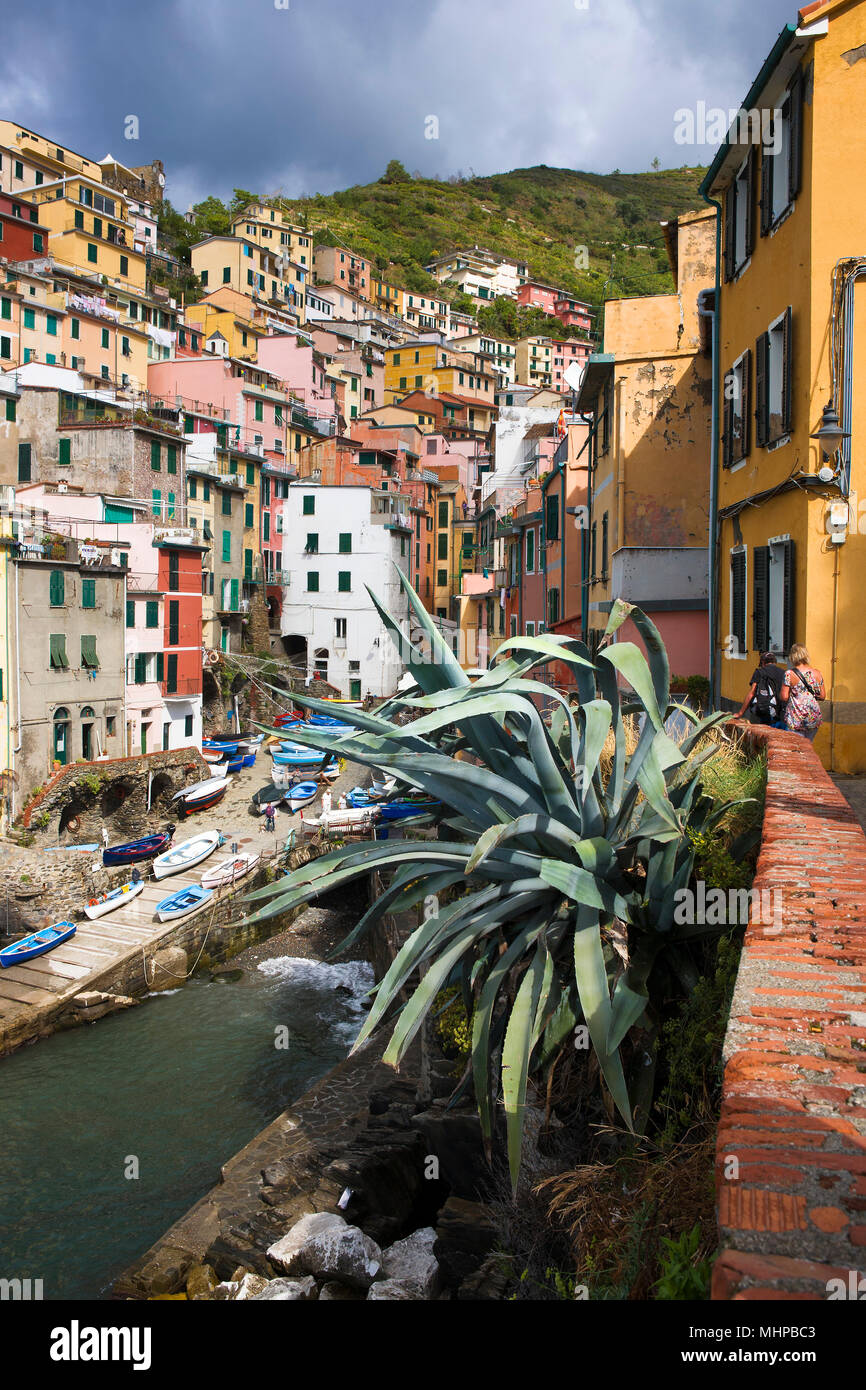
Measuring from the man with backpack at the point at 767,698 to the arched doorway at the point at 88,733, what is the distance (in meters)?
28.6

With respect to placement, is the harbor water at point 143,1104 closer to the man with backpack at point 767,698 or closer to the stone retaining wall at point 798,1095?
the man with backpack at point 767,698

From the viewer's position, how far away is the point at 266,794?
8664 millimetres

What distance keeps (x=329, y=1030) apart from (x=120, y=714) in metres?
17.5

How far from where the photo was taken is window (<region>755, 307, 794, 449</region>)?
12.7 m

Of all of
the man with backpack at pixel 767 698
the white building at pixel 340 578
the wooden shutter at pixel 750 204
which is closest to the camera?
the man with backpack at pixel 767 698

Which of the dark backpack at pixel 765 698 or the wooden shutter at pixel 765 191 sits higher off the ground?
the wooden shutter at pixel 765 191

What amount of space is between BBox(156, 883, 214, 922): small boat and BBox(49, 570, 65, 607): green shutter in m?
10.9

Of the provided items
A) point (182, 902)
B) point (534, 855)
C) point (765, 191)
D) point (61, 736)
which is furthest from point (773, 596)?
point (61, 736)

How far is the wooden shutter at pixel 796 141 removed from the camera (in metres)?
12.1

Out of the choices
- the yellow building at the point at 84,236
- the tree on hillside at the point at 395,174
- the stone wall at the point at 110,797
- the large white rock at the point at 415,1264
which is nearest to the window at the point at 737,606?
the large white rock at the point at 415,1264

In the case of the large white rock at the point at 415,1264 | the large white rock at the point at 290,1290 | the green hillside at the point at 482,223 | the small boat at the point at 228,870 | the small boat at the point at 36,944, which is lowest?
the small boat at the point at 36,944

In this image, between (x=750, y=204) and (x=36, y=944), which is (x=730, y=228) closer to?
(x=750, y=204)

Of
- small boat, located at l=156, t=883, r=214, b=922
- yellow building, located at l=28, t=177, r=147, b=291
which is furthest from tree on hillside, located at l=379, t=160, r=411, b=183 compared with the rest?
small boat, located at l=156, t=883, r=214, b=922

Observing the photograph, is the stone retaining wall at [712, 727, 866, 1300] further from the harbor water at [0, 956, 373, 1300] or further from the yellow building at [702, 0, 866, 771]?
the harbor water at [0, 956, 373, 1300]
